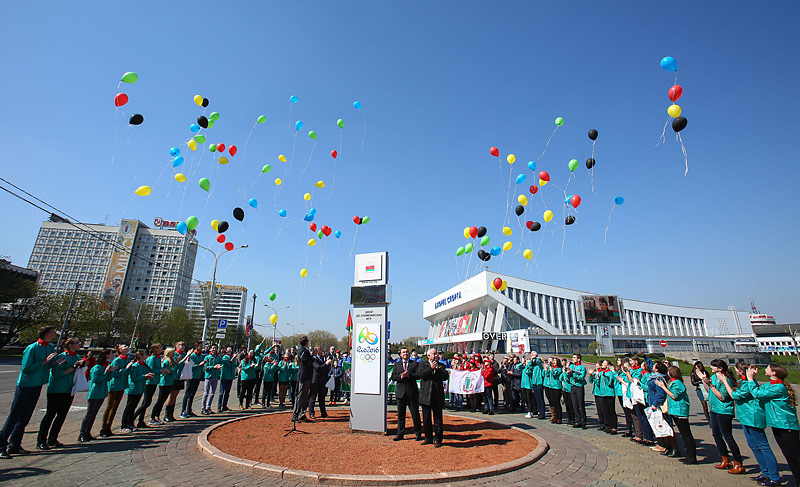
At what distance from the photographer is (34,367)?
6.30 m

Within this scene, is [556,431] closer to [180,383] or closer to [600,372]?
[600,372]

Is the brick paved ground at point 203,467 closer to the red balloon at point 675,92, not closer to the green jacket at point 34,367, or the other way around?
the green jacket at point 34,367

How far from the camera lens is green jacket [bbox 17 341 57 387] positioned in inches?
245

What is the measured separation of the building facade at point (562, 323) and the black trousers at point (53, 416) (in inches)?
2103

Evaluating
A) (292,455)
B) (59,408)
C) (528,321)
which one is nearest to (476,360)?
(292,455)

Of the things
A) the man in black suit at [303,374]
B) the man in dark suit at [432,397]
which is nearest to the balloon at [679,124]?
the man in dark suit at [432,397]

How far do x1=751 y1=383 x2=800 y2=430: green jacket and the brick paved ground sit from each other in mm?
1031

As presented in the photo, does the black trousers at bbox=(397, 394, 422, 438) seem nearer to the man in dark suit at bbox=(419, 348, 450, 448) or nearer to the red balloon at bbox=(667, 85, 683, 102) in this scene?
the man in dark suit at bbox=(419, 348, 450, 448)

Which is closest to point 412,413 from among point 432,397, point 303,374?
point 432,397

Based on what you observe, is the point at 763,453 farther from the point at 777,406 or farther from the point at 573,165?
the point at 573,165

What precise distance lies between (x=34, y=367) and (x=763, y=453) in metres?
11.7

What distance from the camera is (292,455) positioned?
21.0 ft

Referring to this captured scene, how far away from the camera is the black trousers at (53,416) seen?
6410 millimetres

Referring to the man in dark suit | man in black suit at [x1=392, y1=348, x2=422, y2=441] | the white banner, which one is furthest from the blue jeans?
the white banner
